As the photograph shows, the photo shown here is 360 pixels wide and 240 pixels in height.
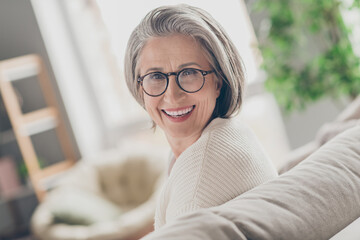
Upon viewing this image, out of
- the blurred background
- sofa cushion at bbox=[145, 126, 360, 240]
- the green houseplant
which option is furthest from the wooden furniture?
sofa cushion at bbox=[145, 126, 360, 240]

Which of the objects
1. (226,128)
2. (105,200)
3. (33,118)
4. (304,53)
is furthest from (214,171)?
(33,118)

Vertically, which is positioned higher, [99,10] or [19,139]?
[99,10]

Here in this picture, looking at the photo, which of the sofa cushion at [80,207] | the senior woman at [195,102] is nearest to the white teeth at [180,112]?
the senior woman at [195,102]

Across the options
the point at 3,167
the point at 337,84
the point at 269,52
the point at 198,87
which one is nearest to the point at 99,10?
the point at 3,167

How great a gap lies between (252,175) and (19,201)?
137 inches

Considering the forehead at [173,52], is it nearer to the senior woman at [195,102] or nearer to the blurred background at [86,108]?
the senior woman at [195,102]

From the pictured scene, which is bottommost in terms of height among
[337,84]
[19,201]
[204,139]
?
[19,201]

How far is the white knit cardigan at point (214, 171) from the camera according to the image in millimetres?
774

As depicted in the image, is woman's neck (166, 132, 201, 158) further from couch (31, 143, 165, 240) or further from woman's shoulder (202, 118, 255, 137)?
couch (31, 143, 165, 240)

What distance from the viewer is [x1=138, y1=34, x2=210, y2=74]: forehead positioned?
856 millimetres

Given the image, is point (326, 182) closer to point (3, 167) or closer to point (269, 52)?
point (269, 52)

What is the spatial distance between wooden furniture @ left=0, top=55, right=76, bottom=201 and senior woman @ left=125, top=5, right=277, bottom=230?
3087 mm

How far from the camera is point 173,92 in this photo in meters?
0.88

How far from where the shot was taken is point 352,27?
2520 millimetres
